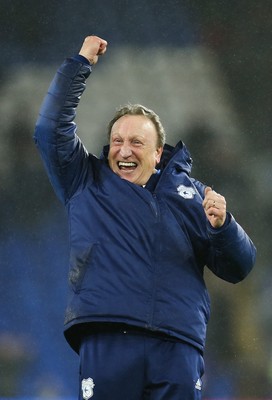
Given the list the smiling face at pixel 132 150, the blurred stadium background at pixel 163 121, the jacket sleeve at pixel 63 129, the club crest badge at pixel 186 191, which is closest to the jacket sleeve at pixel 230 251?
the club crest badge at pixel 186 191

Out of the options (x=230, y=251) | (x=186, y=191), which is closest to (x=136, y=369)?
(x=230, y=251)

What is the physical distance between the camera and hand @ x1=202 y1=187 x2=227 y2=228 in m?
1.99

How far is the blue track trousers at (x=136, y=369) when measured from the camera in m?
1.91

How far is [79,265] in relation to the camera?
2021 millimetres

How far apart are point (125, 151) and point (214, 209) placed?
0.32 metres

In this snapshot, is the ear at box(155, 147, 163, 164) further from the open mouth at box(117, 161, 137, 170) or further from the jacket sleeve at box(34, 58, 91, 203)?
the jacket sleeve at box(34, 58, 91, 203)

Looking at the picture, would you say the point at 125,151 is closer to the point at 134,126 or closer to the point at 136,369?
the point at 134,126

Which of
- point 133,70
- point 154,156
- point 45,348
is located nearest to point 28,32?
point 133,70

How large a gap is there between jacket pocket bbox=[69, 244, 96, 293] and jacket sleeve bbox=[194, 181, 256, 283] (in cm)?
28

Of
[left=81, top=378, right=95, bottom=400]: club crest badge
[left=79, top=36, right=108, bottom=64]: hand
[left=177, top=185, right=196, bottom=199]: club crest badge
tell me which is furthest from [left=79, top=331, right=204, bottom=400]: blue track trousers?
[left=79, top=36, right=108, bottom=64]: hand

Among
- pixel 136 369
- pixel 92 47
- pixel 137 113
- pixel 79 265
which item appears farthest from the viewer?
pixel 137 113

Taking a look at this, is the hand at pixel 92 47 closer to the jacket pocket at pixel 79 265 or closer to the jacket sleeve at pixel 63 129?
the jacket sleeve at pixel 63 129

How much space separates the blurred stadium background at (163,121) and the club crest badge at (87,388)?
1.76 meters

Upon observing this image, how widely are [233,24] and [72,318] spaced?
91.3 inches
